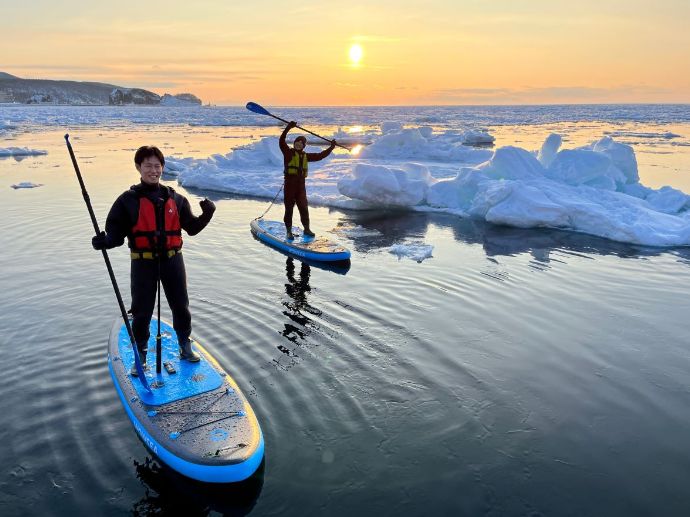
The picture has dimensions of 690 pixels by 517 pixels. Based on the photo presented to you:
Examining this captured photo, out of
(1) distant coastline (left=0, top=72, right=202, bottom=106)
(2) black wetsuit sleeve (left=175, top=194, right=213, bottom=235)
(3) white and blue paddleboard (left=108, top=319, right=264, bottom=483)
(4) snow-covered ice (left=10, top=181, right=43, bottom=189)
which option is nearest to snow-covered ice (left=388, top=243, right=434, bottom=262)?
(3) white and blue paddleboard (left=108, top=319, right=264, bottom=483)

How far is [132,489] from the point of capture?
13.0 ft

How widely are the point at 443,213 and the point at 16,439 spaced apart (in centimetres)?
1347

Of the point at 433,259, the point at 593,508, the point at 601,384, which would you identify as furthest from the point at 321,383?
the point at 433,259

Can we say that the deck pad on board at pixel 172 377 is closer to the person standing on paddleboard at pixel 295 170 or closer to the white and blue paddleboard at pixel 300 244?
the white and blue paddleboard at pixel 300 244

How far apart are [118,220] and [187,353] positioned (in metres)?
1.59

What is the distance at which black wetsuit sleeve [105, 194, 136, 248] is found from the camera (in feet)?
14.8

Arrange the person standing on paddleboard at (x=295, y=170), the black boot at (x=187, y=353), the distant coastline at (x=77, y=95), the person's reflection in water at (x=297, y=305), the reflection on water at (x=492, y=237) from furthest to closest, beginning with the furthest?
the distant coastline at (x=77, y=95), the reflection on water at (x=492, y=237), the person standing on paddleboard at (x=295, y=170), the person's reflection in water at (x=297, y=305), the black boot at (x=187, y=353)

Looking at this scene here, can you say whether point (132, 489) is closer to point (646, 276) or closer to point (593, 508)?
point (593, 508)

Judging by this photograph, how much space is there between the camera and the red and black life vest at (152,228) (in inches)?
181

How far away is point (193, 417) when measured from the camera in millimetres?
4406

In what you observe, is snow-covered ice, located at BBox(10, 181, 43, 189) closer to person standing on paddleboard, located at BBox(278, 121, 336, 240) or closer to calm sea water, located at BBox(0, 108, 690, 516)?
calm sea water, located at BBox(0, 108, 690, 516)

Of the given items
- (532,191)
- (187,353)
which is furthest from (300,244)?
(532,191)

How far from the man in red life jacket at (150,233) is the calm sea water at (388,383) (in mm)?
1055

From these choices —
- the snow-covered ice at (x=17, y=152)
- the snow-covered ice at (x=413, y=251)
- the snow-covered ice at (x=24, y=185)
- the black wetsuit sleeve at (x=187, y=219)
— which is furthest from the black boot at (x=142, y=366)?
the snow-covered ice at (x=17, y=152)
